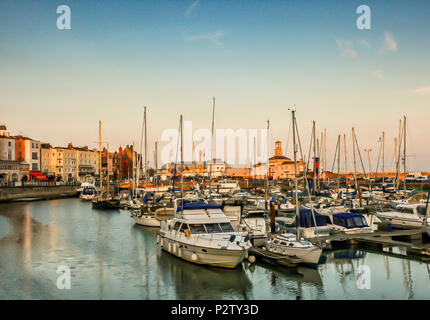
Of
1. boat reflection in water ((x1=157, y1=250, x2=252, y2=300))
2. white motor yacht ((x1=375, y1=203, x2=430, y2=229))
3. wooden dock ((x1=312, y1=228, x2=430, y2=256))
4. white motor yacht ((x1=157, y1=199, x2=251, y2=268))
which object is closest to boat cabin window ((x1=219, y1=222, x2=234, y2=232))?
white motor yacht ((x1=157, y1=199, x2=251, y2=268))

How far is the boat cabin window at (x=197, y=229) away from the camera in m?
25.7

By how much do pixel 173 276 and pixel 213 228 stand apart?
4517mm

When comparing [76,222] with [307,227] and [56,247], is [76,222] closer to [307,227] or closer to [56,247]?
[56,247]

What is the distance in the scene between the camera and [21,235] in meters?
39.4

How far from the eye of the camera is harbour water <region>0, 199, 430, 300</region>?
20422mm

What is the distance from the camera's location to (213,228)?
25891 millimetres

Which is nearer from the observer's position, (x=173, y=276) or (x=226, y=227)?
(x=173, y=276)

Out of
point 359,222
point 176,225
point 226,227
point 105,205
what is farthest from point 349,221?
point 105,205

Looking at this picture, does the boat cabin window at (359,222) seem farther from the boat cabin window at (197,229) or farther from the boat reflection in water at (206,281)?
the boat cabin window at (197,229)

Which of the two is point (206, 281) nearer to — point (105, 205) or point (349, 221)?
point (349, 221)

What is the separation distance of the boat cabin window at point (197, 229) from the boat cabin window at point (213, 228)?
0.33m

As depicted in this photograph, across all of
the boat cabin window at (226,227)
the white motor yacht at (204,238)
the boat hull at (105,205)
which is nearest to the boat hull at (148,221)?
the white motor yacht at (204,238)

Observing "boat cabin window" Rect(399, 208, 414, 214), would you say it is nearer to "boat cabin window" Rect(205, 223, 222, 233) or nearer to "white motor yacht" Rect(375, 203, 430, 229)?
"white motor yacht" Rect(375, 203, 430, 229)

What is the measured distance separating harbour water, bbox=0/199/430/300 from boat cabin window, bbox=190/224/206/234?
245 centimetres
